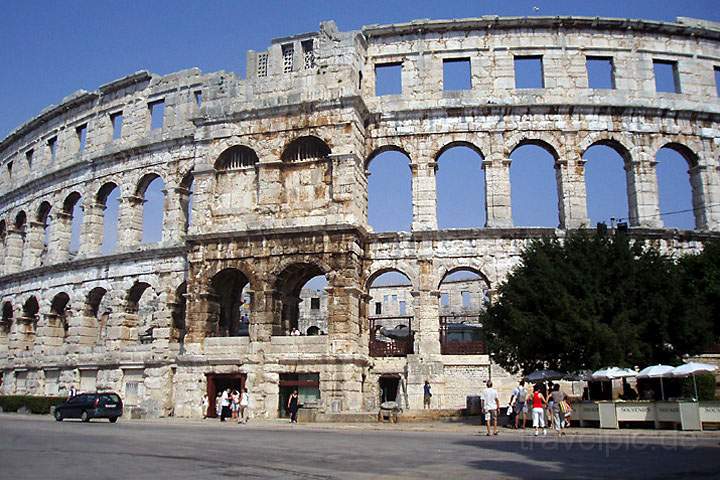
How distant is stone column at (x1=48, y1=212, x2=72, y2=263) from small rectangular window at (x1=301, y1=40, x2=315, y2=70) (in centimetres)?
1652

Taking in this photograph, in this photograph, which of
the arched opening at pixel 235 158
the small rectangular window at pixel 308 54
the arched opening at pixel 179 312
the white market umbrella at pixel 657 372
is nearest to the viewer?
the white market umbrella at pixel 657 372

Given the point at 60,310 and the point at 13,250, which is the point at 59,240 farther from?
the point at 13,250

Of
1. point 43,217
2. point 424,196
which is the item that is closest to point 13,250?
point 43,217

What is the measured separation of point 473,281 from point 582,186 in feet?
63.9

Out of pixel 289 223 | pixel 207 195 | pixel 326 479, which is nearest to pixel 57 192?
pixel 207 195

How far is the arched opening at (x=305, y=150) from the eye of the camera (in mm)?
26438

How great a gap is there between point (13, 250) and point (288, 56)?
72.0 feet

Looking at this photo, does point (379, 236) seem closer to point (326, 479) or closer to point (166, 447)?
point (166, 447)

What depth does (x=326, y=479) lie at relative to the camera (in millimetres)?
8617

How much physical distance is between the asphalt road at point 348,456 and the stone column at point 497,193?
36.8ft

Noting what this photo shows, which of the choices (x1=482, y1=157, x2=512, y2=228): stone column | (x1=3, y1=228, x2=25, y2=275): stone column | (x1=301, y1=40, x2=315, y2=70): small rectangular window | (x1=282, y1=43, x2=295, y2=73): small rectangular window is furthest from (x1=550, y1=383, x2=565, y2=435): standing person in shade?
(x1=3, y1=228, x2=25, y2=275): stone column

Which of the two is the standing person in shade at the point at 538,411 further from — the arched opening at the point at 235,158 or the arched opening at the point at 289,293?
the arched opening at the point at 235,158

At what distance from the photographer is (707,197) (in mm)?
26828

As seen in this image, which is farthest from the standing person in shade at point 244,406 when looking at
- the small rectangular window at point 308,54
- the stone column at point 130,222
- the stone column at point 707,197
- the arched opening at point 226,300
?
the stone column at point 707,197
